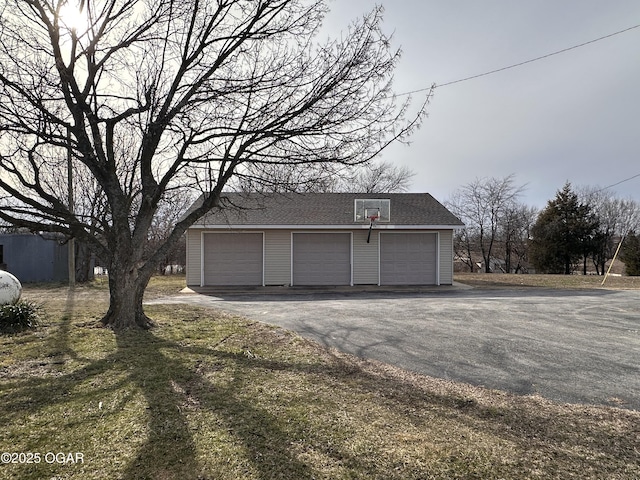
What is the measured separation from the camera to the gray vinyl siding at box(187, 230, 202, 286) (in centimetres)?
1456

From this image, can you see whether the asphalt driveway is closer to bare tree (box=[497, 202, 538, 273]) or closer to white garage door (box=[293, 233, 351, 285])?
white garage door (box=[293, 233, 351, 285])

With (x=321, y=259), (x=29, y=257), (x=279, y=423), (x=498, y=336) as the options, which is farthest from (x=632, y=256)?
(x=29, y=257)

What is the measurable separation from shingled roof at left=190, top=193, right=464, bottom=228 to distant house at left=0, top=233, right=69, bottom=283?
8.45 m

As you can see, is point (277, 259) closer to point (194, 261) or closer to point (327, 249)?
point (327, 249)

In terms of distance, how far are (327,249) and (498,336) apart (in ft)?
31.1

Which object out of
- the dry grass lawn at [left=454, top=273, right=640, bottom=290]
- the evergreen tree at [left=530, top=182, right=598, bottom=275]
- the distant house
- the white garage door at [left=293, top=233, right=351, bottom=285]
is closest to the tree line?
the evergreen tree at [left=530, top=182, right=598, bottom=275]

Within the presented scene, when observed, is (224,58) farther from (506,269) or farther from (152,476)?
(506,269)

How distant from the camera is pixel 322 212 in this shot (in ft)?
51.3

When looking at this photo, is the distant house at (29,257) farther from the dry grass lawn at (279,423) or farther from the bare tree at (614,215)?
the bare tree at (614,215)

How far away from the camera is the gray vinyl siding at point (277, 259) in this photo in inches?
582

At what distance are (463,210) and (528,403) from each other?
3118 centimetres

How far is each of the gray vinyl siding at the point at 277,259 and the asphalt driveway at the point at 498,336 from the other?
12.6 ft

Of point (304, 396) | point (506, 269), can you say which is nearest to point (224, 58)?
point (304, 396)

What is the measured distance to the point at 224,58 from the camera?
6496 mm
